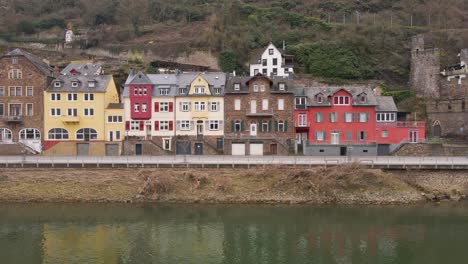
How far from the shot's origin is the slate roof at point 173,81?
50.2m

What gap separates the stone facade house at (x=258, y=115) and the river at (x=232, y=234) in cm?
1365

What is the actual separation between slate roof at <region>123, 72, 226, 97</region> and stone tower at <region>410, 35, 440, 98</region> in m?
29.5

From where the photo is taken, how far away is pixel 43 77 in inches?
1973

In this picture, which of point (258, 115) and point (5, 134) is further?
point (5, 134)

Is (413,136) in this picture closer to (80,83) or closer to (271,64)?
(271,64)

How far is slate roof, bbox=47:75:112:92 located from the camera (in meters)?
50.1

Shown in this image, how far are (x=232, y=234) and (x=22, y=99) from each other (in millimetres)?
31039

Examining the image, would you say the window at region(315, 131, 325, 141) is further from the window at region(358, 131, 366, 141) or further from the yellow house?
the yellow house

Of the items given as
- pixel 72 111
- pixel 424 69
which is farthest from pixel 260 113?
pixel 424 69

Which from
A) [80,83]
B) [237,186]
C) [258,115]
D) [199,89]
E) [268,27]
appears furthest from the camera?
[268,27]

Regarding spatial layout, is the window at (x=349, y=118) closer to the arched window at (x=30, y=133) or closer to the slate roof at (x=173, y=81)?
the slate roof at (x=173, y=81)

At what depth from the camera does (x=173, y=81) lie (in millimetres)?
51062

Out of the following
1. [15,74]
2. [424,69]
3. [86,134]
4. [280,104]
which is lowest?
[86,134]

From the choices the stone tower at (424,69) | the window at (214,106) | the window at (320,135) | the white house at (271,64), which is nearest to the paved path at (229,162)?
the window at (320,135)
